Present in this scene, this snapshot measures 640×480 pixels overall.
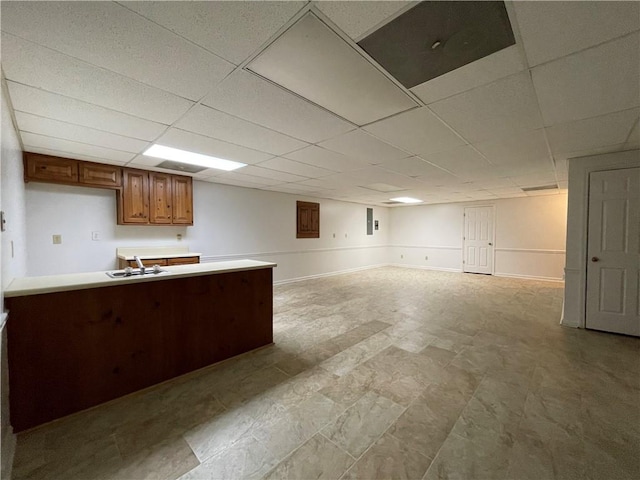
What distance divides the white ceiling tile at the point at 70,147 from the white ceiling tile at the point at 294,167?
1.78 metres

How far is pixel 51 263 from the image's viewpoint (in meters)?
3.70

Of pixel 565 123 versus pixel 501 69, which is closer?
pixel 501 69

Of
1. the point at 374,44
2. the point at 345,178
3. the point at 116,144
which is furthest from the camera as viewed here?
the point at 345,178

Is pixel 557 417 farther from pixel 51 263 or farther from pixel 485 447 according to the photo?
pixel 51 263

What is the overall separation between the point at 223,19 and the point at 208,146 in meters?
2.00

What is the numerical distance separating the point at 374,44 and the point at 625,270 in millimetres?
4189

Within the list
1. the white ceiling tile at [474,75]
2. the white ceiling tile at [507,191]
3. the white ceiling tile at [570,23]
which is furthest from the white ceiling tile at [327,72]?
the white ceiling tile at [507,191]

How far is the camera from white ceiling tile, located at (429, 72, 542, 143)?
6.03ft

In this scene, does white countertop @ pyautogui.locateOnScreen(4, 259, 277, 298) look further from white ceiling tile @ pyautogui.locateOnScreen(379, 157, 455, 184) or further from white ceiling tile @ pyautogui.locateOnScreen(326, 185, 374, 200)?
white ceiling tile @ pyautogui.locateOnScreen(326, 185, 374, 200)

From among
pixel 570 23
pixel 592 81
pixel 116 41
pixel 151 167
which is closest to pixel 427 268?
pixel 592 81

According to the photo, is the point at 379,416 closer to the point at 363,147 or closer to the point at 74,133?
the point at 363,147

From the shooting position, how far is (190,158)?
11.8 feet

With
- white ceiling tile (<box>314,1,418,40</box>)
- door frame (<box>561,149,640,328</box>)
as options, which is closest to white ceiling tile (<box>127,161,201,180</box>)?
white ceiling tile (<box>314,1,418,40</box>)

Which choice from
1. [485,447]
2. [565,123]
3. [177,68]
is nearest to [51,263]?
[177,68]
